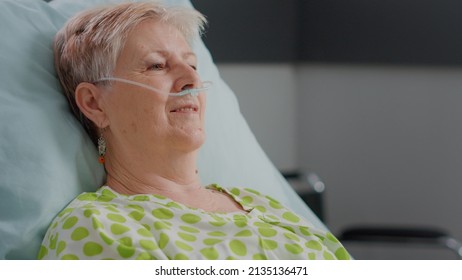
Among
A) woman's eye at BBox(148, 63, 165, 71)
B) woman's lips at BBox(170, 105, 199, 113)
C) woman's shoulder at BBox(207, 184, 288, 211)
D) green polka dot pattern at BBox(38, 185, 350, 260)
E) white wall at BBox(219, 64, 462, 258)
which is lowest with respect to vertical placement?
white wall at BBox(219, 64, 462, 258)

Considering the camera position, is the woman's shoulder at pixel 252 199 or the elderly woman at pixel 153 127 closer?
the elderly woman at pixel 153 127

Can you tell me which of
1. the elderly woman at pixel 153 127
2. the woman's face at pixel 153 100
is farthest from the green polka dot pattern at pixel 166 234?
the woman's face at pixel 153 100

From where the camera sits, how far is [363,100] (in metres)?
3.37

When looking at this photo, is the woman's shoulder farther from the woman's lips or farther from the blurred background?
the blurred background

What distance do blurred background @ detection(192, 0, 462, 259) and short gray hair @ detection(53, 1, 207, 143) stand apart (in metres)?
1.38

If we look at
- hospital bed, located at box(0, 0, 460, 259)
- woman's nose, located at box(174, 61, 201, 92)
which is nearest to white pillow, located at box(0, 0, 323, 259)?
hospital bed, located at box(0, 0, 460, 259)

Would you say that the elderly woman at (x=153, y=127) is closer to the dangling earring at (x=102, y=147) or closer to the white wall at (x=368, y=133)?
the dangling earring at (x=102, y=147)

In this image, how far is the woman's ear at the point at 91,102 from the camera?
1.53 meters

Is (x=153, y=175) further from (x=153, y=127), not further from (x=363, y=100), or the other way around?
(x=363, y=100)

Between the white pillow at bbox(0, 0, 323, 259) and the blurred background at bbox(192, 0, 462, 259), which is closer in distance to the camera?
the white pillow at bbox(0, 0, 323, 259)

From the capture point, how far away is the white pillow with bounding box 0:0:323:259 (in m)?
1.40

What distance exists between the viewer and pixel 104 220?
1.33 meters
